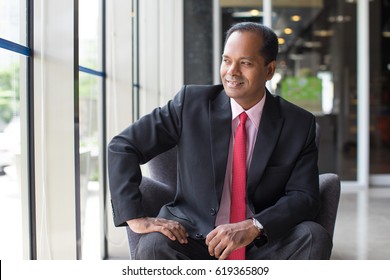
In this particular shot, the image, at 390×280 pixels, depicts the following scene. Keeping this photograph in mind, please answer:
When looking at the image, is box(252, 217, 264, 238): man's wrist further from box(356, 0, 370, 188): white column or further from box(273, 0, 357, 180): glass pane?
box(356, 0, 370, 188): white column

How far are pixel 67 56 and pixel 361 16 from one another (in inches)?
217

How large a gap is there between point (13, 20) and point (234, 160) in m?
0.97

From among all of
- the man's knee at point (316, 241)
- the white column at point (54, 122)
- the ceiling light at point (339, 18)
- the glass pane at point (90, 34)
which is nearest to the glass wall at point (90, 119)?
the glass pane at point (90, 34)

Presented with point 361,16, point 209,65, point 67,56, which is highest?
point 361,16

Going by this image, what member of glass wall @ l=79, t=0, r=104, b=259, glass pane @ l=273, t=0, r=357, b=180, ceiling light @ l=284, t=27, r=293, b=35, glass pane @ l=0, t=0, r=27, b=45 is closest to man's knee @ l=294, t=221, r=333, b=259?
glass pane @ l=0, t=0, r=27, b=45

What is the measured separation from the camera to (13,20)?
6.52 ft

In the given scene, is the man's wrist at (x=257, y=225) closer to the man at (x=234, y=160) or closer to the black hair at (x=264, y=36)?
the man at (x=234, y=160)

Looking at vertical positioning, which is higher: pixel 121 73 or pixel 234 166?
pixel 121 73

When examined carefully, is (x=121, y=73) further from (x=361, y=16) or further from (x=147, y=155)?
(x=361, y=16)

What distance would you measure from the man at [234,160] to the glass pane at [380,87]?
5768mm

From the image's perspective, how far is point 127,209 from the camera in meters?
1.78

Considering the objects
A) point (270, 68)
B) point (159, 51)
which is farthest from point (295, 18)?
point (270, 68)

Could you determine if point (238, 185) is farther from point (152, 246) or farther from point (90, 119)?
point (90, 119)
